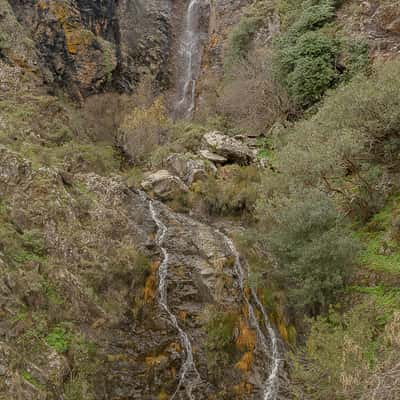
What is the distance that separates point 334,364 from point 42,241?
9572mm

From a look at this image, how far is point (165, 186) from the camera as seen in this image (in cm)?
2211

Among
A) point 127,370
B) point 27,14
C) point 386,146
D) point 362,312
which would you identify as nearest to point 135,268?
point 127,370

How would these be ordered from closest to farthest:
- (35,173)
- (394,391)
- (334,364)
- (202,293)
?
(394,391) → (334,364) → (202,293) → (35,173)

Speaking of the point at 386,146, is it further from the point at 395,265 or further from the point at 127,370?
the point at 127,370

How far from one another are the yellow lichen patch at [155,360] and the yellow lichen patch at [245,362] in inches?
84.6

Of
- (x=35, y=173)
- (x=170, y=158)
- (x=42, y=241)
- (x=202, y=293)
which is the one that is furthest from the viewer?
(x=170, y=158)

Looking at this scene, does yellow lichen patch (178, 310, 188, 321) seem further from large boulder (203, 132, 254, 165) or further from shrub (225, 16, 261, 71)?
shrub (225, 16, 261, 71)

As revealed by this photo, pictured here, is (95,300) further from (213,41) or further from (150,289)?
(213,41)

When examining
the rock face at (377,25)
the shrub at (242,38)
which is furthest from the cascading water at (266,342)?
the shrub at (242,38)

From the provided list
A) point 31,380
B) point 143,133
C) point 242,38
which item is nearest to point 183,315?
point 31,380

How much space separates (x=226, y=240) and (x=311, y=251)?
6.54m

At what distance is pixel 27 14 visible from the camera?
30.7 meters

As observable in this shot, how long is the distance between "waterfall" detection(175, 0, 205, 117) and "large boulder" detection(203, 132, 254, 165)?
12.4m

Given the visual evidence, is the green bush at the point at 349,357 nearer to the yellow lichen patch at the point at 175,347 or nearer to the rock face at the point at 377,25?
the yellow lichen patch at the point at 175,347
